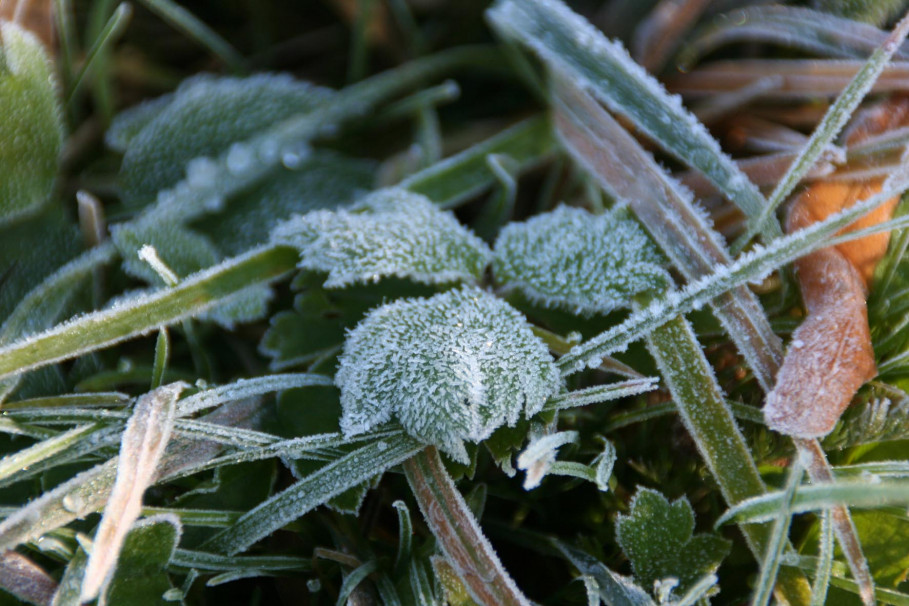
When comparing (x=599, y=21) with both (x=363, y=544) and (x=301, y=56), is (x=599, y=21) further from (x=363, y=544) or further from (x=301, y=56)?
(x=363, y=544)

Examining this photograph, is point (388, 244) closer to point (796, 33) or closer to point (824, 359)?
point (824, 359)

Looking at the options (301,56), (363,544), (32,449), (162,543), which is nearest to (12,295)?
(32,449)

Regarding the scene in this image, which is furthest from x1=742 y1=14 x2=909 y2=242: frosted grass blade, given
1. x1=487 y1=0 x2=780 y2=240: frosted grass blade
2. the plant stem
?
the plant stem

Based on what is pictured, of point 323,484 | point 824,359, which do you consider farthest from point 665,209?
point 323,484

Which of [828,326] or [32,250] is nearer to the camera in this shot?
[828,326]

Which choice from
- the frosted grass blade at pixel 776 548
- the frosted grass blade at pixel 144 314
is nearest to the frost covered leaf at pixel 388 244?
the frosted grass blade at pixel 144 314

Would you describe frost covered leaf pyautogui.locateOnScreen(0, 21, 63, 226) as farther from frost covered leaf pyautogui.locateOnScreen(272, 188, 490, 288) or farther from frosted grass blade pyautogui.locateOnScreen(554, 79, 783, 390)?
frosted grass blade pyautogui.locateOnScreen(554, 79, 783, 390)
